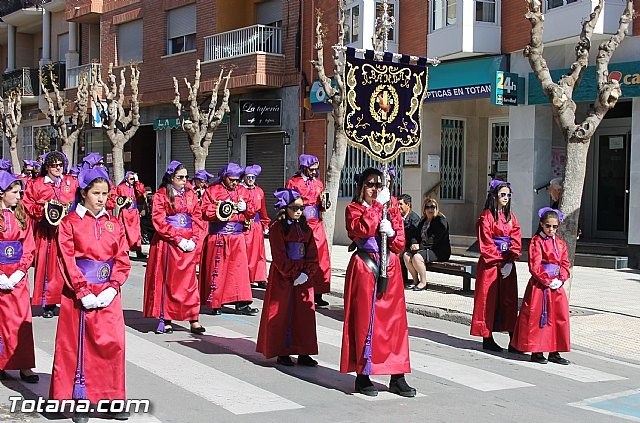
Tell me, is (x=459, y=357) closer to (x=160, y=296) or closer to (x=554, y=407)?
(x=554, y=407)

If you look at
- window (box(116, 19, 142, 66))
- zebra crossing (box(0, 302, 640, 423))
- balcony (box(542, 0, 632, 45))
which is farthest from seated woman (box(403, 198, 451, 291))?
window (box(116, 19, 142, 66))

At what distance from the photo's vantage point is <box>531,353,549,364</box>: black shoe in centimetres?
914

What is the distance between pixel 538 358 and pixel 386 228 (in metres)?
2.91

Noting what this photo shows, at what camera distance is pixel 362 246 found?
24.8 feet

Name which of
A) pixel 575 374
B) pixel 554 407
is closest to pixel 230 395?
pixel 554 407

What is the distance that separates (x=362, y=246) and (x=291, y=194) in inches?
50.7

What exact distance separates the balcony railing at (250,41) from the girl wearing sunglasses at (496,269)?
1636 centimetres

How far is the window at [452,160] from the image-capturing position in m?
22.2

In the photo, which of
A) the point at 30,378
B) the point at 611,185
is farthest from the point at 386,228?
the point at 611,185

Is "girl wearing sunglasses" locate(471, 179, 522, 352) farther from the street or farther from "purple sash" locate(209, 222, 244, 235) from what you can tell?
"purple sash" locate(209, 222, 244, 235)

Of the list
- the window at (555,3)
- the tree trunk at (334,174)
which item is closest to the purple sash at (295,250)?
the tree trunk at (334,174)

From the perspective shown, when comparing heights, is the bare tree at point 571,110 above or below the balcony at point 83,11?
below

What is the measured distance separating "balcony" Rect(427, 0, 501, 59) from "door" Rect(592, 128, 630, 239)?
3.20 metres

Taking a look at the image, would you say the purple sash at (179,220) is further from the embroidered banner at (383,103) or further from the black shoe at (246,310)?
the embroidered banner at (383,103)
